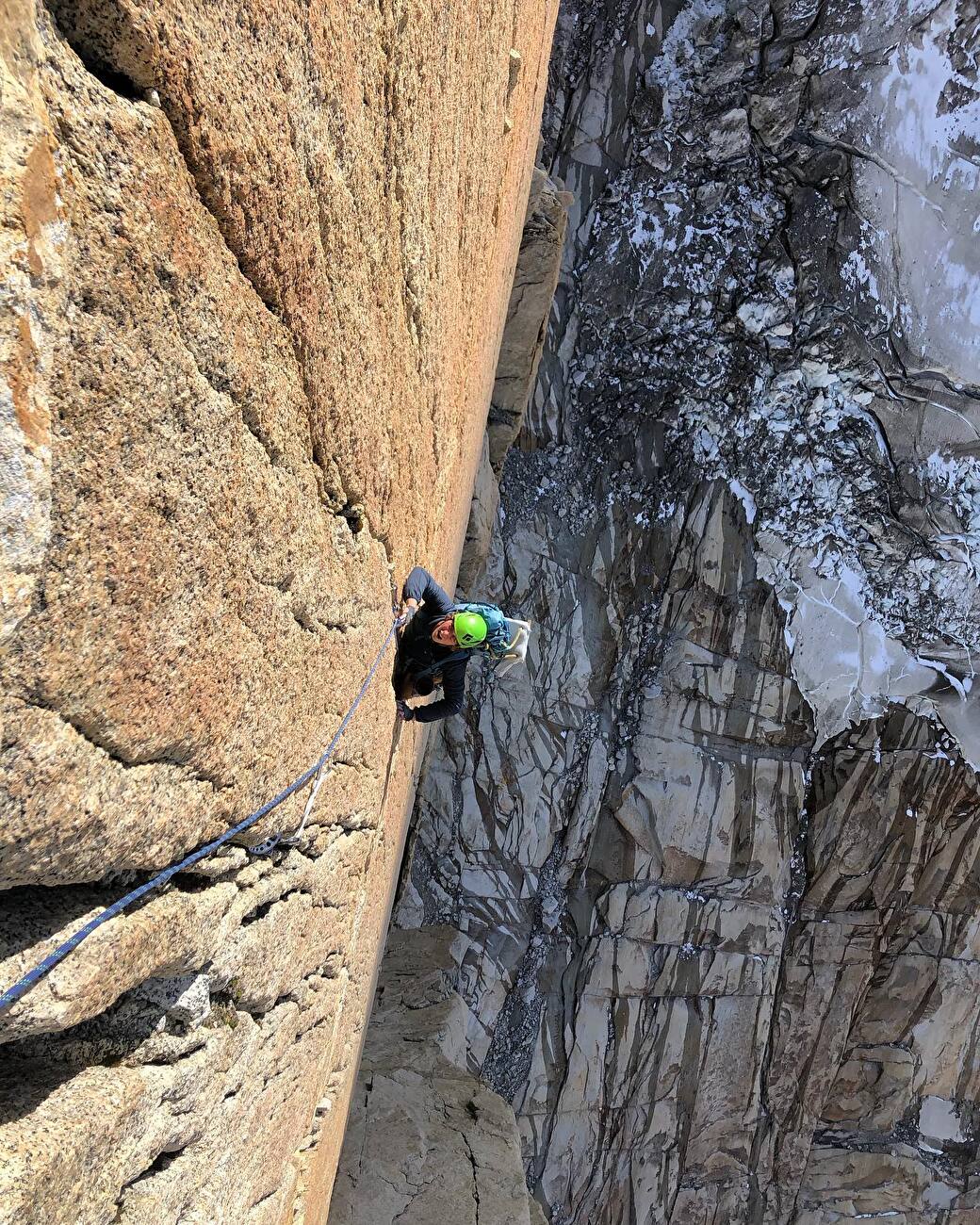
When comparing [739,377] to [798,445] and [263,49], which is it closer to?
[798,445]

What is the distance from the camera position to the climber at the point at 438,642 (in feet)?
9.25

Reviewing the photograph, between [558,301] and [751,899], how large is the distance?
6.51m

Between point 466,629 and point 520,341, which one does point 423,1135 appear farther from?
point 520,341

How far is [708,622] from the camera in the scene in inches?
334

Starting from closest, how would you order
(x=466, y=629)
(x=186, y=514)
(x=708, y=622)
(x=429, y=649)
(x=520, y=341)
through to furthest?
(x=186, y=514), (x=466, y=629), (x=429, y=649), (x=520, y=341), (x=708, y=622)

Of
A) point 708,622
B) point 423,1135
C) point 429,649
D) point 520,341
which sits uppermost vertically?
point 520,341

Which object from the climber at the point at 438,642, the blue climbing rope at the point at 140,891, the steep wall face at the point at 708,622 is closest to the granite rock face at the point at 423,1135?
the steep wall face at the point at 708,622

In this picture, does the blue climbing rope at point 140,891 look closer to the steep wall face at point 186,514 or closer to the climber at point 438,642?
the steep wall face at point 186,514

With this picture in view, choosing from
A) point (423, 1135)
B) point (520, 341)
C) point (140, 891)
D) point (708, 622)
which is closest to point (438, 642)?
point (140, 891)

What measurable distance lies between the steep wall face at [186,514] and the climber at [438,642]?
820 millimetres

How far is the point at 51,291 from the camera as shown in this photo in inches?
25.6

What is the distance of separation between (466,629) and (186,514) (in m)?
1.91

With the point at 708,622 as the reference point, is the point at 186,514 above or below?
below

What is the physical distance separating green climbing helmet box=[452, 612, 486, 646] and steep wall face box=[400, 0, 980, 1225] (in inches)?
218
